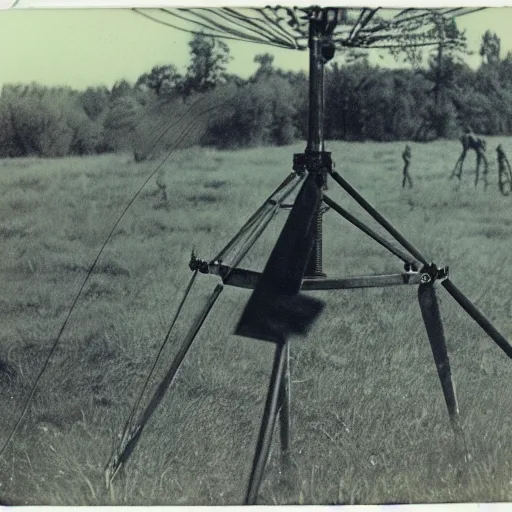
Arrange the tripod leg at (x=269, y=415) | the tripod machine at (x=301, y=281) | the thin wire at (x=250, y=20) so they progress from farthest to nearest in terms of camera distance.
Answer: the tripod leg at (x=269, y=415) → the thin wire at (x=250, y=20) → the tripod machine at (x=301, y=281)

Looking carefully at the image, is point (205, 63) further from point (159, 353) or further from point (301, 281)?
point (159, 353)

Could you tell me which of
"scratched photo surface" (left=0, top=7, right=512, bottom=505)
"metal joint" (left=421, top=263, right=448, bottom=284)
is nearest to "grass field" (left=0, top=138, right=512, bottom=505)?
"scratched photo surface" (left=0, top=7, right=512, bottom=505)

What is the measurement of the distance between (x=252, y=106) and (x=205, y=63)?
249 mm

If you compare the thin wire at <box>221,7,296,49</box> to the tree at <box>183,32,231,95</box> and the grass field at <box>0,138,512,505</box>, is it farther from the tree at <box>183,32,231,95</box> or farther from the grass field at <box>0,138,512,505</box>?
the grass field at <box>0,138,512,505</box>

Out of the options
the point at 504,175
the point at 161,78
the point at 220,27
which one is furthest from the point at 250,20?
the point at 504,175

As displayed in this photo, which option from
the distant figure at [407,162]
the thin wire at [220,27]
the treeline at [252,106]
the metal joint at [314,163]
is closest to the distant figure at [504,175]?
the treeline at [252,106]

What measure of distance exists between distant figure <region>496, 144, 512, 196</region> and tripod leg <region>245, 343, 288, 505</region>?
1065 millimetres

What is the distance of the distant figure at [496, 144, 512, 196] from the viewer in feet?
14.6

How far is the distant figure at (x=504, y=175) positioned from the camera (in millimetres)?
4461

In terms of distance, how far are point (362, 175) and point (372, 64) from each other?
44 cm

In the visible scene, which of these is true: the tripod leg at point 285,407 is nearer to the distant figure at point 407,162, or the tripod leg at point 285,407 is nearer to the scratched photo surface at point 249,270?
the scratched photo surface at point 249,270

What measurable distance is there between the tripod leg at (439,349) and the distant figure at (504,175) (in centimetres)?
49

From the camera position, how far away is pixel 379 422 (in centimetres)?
449

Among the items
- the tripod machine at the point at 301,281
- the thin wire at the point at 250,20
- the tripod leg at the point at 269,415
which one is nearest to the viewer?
the tripod machine at the point at 301,281
